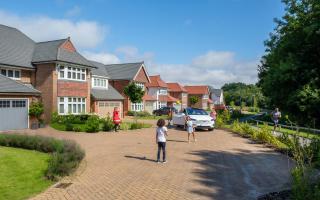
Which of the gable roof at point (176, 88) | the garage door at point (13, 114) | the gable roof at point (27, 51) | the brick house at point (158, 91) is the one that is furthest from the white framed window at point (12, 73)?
the gable roof at point (176, 88)

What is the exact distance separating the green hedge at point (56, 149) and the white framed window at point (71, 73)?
13432mm

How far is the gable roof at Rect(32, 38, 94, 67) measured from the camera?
28.7 metres

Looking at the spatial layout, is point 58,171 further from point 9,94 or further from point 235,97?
point 235,97

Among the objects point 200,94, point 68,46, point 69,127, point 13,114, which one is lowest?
point 69,127

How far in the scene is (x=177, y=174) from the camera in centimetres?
1027

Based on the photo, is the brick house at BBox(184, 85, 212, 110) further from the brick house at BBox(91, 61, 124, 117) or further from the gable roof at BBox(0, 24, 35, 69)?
the gable roof at BBox(0, 24, 35, 69)

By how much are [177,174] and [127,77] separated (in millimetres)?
38442

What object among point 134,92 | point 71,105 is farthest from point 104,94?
point 71,105

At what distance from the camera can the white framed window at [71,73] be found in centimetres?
2907

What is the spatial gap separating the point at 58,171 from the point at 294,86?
7.23 m

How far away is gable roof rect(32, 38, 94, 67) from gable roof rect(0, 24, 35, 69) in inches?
26.2

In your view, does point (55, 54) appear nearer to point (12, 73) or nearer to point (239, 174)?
point (12, 73)

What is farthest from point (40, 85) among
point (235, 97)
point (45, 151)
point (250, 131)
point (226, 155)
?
point (235, 97)

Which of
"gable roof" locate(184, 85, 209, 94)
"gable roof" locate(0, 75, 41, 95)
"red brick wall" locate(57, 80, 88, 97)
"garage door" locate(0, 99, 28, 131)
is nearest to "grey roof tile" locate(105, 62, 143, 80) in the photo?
"red brick wall" locate(57, 80, 88, 97)
